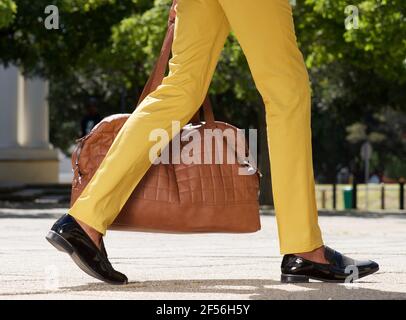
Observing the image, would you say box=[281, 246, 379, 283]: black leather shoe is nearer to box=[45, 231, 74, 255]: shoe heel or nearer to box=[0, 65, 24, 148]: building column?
box=[45, 231, 74, 255]: shoe heel

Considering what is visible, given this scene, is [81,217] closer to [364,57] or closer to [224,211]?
[224,211]

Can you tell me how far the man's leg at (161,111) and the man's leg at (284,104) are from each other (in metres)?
0.15

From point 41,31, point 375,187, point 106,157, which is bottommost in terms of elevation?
point 375,187

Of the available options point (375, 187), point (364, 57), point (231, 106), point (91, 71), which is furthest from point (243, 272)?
point (375, 187)

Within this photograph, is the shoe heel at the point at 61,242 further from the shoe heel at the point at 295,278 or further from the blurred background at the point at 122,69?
the blurred background at the point at 122,69

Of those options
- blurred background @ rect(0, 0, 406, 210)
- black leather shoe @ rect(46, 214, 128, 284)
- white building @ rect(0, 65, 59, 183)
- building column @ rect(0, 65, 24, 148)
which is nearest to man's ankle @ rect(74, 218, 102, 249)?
black leather shoe @ rect(46, 214, 128, 284)

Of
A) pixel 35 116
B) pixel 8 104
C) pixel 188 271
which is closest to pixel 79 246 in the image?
pixel 188 271

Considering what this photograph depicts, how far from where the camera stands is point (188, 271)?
20.6 ft

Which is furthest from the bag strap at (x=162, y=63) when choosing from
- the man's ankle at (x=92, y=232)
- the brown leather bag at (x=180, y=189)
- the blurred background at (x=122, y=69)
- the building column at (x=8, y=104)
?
the building column at (x=8, y=104)

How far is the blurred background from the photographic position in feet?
78.1

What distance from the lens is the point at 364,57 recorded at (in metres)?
26.4

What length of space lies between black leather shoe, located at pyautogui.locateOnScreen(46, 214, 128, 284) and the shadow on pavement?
0.09 meters

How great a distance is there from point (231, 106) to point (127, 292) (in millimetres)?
35339

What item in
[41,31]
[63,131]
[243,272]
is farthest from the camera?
[63,131]
